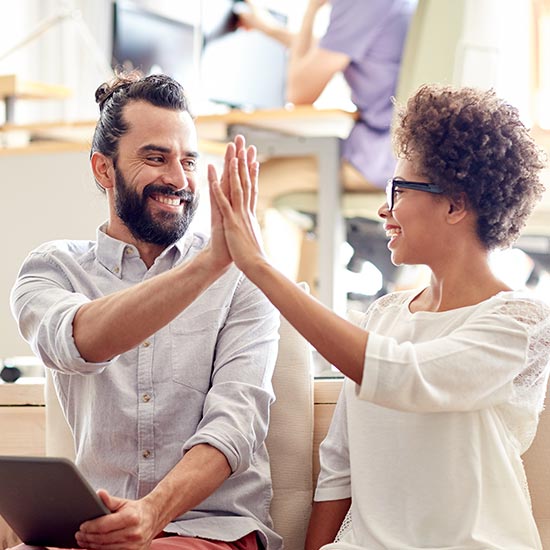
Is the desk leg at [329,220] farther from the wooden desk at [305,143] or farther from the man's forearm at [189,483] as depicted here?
the man's forearm at [189,483]

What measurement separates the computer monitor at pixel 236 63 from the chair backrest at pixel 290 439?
7.44ft

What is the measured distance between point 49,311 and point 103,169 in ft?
0.97

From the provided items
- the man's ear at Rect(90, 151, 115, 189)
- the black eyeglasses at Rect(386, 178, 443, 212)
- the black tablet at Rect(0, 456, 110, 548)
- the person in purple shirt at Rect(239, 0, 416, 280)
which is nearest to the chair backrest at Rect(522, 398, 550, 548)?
the black eyeglasses at Rect(386, 178, 443, 212)

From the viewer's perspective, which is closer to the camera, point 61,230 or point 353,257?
point 61,230

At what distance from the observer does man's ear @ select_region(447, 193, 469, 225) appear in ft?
4.45

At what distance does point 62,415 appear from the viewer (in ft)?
5.35

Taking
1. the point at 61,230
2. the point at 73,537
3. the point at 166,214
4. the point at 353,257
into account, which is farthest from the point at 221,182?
the point at 353,257

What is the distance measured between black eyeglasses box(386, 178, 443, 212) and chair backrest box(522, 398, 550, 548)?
348 mm

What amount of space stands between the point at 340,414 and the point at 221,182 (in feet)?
1.22

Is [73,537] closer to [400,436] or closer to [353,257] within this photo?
[400,436]

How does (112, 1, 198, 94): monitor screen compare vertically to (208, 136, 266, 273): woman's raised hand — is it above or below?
above

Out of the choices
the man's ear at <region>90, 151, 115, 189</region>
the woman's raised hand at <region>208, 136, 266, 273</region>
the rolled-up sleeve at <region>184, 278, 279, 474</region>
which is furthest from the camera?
the man's ear at <region>90, 151, 115, 189</region>

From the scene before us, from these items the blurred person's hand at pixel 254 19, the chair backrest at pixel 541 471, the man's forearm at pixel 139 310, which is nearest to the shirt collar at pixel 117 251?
the man's forearm at pixel 139 310

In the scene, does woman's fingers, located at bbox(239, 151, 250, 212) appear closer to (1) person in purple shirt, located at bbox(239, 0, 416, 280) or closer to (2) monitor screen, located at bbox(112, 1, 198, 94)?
(1) person in purple shirt, located at bbox(239, 0, 416, 280)
